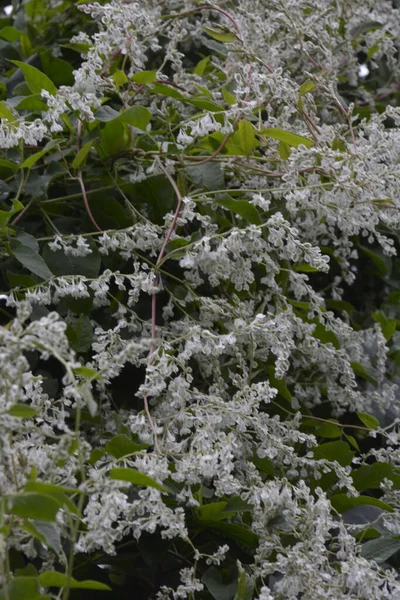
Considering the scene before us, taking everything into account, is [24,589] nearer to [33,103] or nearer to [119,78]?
[33,103]

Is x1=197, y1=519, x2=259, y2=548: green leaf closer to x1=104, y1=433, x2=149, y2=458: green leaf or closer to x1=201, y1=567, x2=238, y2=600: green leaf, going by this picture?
x1=201, y1=567, x2=238, y2=600: green leaf

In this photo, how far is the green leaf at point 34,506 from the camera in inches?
34.7

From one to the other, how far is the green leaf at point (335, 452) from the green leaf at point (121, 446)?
15.6 inches

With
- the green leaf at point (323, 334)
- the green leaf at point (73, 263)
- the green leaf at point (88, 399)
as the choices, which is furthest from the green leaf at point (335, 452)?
the green leaf at point (88, 399)

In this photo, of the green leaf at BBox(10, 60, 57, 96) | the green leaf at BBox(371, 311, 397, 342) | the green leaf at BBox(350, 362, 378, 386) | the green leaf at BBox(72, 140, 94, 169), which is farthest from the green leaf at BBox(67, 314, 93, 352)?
the green leaf at BBox(371, 311, 397, 342)

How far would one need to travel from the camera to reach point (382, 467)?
1425 millimetres

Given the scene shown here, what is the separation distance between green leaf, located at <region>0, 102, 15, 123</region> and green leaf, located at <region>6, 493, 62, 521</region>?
27.3 inches

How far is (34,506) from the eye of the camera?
2.92 feet

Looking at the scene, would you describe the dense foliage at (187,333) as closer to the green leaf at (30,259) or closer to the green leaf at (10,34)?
the green leaf at (30,259)

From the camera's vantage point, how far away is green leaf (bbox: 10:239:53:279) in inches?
50.3

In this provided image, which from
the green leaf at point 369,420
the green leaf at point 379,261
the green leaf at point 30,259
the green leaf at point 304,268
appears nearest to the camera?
the green leaf at point 30,259

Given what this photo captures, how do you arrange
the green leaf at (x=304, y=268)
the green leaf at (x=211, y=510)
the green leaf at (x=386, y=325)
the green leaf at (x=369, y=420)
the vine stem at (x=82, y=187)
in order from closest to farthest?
the green leaf at (x=211, y=510) < the vine stem at (x=82, y=187) < the green leaf at (x=369, y=420) < the green leaf at (x=304, y=268) < the green leaf at (x=386, y=325)

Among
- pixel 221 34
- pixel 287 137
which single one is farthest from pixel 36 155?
pixel 221 34

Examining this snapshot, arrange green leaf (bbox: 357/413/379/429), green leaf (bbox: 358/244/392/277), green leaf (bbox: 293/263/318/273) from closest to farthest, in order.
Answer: green leaf (bbox: 357/413/379/429), green leaf (bbox: 293/263/318/273), green leaf (bbox: 358/244/392/277)
